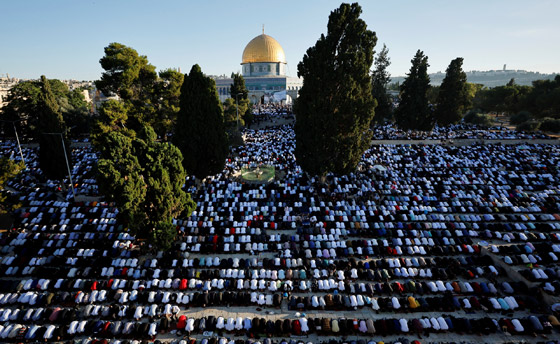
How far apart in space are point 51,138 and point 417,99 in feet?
151

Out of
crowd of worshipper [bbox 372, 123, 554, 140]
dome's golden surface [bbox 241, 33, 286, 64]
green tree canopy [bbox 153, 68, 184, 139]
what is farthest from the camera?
dome's golden surface [bbox 241, 33, 286, 64]

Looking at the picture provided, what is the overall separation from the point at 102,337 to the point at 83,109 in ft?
149

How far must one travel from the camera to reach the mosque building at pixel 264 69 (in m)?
82.1

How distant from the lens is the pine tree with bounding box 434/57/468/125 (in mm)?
40531

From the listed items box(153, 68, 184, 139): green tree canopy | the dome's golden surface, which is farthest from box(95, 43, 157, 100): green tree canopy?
the dome's golden surface

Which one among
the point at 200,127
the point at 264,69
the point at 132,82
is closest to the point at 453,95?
the point at 200,127

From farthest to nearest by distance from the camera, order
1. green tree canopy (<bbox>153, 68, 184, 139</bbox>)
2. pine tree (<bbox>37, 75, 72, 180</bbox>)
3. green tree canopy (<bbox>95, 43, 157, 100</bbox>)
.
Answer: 1. green tree canopy (<bbox>153, 68, 184, 139</bbox>)
2. green tree canopy (<bbox>95, 43, 157, 100</bbox>)
3. pine tree (<bbox>37, 75, 72, 180</bbox>)

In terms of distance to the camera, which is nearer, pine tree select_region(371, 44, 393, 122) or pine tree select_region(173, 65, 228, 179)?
pine tree select_region(173, 65, 228, 179)

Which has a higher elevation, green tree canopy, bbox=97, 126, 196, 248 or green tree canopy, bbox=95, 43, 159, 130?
green tree canopy, bbox=95, 43, 159, 130

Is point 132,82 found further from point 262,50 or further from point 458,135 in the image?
point 262,50

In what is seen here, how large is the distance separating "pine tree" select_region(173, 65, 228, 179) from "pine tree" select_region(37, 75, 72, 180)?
10.5m

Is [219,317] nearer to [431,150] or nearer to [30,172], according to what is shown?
[30,172]

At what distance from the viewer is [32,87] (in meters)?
39.1

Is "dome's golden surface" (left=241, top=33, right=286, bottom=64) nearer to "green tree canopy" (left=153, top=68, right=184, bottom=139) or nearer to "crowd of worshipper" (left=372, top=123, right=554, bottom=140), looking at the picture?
"crowd of worshipper" (left=372, top=123, right=554, bottom=140)
